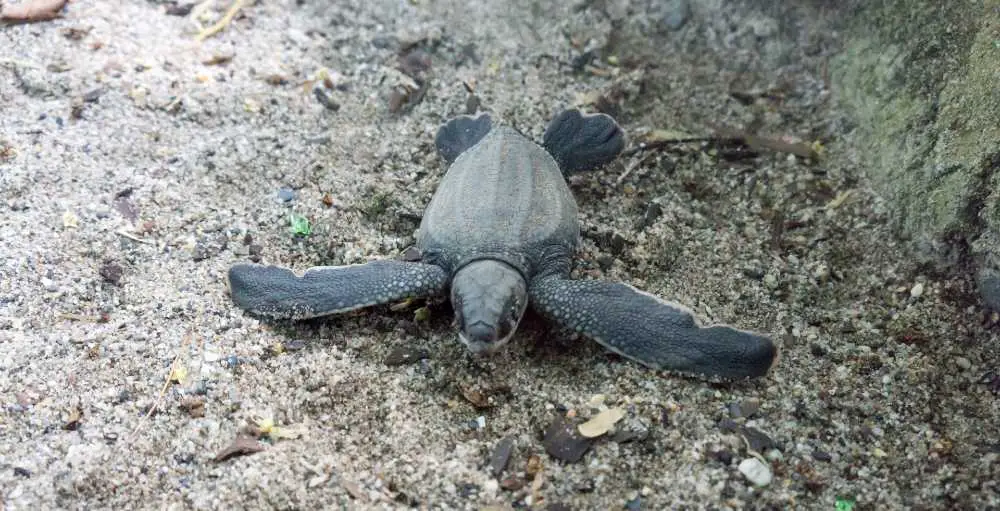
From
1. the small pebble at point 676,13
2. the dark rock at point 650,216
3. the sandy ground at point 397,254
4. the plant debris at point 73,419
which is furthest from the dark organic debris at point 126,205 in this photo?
the small pebble at point 676,13

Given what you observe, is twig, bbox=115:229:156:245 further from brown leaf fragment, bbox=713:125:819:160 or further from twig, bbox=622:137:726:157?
brown leaf fragment, bbox=713:125:819:160

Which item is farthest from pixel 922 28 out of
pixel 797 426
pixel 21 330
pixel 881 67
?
pixel 21 330

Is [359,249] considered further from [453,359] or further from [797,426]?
[797,426]

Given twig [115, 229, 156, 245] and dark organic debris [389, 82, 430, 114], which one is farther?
dark organic debris [389, 82, 430, 114]

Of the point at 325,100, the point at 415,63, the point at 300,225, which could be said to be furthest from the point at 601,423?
the point at 415,63

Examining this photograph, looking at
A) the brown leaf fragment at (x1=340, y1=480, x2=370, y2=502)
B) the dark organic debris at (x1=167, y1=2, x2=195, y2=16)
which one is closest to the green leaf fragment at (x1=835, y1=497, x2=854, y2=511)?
the brown leaf fragment at (x1=340, y1=480, x2=370, y2=502)

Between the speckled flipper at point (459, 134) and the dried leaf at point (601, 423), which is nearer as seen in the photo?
the dried leaf at point (601, 423)

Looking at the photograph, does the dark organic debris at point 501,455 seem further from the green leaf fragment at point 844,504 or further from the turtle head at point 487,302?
the green leaf fragment at point 844,504
